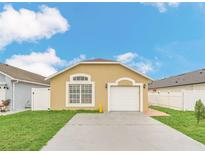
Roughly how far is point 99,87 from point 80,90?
1.55 metres

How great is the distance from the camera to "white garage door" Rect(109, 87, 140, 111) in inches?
780

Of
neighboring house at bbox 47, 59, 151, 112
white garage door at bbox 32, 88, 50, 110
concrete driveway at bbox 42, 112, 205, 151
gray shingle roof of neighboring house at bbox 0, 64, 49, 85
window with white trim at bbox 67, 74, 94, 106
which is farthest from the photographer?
gray shingle roof of neighboring house at bbox 0, 64, 49, 85

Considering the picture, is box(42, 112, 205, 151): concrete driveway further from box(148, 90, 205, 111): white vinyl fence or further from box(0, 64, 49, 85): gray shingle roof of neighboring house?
box(0, 64, 49, 85): gray shingle roof of neighboring house

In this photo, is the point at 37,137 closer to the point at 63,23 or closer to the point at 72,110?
the point at 72,110

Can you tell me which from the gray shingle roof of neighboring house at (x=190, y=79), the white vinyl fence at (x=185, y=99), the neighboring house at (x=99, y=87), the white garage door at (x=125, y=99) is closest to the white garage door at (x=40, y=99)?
the neighboring house at (x=99, y=87)

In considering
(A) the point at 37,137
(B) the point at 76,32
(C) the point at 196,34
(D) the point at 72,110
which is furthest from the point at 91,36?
(A) the point at 37,137

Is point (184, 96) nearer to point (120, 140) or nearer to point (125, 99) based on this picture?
point (125, 99)

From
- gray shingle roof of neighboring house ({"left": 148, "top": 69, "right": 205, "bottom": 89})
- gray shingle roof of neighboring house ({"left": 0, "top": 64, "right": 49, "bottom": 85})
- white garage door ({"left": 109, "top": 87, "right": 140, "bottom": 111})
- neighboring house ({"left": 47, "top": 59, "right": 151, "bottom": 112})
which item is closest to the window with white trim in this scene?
neighboring house ({"left": 47, "top": 59, "right": 151, "bottom": 112})

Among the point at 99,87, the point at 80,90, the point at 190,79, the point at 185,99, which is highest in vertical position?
the point at 190,79

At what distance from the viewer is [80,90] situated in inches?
788

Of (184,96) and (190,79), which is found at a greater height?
(190,79)

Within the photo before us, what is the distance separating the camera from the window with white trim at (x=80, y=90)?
784 inches

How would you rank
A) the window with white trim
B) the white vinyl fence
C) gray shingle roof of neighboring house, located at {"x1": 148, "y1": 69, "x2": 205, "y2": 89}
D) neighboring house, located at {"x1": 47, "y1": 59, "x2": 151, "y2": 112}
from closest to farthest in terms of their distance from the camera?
neighboring house, located at {"x1": 47, "y1": 59, "x2": 151, "y2": 112} < the window with white trim < the white vinyl fence < gray shingle roof of neighboring house, located at {"x1": 148, "y1": 69, "x2": 205, "y2": 89}

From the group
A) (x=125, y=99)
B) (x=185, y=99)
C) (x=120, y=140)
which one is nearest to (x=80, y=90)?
(x=125, y=99)
